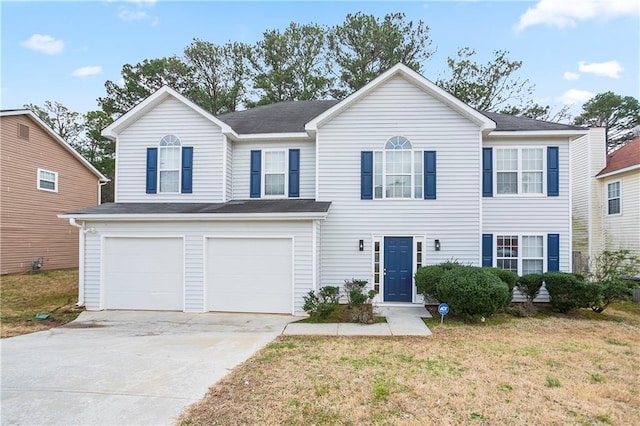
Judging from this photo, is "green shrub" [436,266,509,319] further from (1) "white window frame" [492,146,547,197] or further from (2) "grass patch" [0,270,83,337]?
(2) "grass patch" [0,270,83,337]

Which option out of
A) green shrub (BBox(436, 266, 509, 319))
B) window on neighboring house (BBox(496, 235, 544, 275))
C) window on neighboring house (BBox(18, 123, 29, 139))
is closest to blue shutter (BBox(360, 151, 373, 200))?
green shrub (BBox(436, 266, 509, 319))

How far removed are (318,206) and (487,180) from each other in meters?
5.57

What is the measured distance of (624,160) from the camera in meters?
14.3

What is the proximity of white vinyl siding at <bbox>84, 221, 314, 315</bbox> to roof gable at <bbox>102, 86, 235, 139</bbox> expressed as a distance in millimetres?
3298

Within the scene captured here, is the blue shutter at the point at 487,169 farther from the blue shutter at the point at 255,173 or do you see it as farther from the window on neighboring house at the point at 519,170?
the blue shutter at the point at 255,173

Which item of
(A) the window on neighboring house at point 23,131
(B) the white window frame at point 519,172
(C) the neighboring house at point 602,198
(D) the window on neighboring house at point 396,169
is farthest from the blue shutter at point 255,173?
(C) the neighboring house at point 602,198

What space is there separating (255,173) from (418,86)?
585 cm

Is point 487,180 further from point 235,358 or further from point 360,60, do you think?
point 360,60

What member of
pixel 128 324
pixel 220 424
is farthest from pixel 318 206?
pixel 220 424

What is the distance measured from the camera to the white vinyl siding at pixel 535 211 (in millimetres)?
11164

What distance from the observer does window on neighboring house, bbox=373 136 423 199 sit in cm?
1091

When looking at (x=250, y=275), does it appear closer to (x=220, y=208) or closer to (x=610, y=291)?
(x=220, y=208)

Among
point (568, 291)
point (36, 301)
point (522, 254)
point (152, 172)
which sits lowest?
point (36, 301)

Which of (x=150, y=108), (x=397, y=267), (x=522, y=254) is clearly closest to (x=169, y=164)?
(x=150, y=108)
